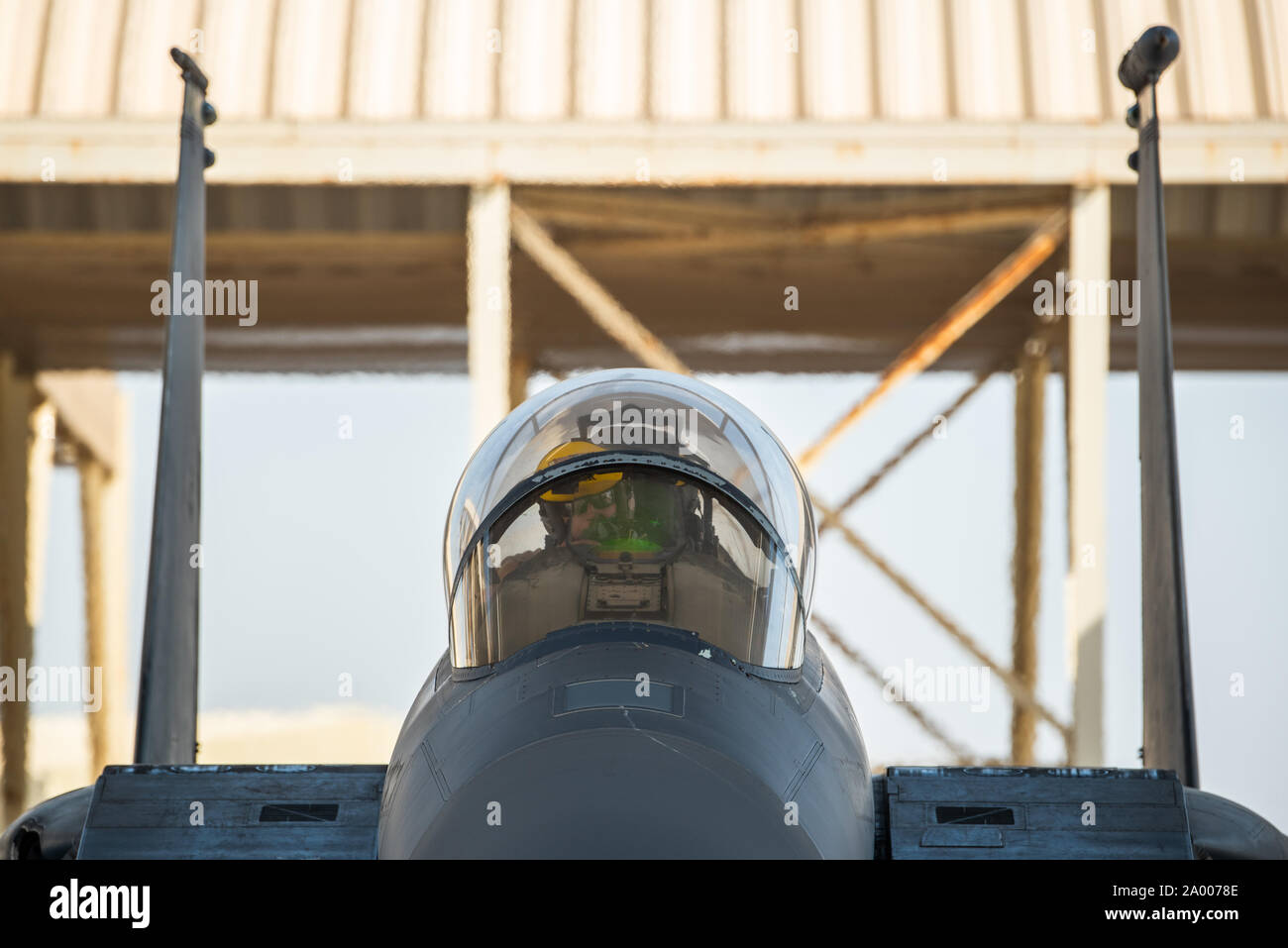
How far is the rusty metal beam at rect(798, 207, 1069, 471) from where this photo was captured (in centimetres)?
1157

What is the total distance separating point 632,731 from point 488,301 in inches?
325

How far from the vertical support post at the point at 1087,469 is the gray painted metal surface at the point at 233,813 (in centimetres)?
753

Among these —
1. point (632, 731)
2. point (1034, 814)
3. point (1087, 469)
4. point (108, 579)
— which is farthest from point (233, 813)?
point (108, 579)

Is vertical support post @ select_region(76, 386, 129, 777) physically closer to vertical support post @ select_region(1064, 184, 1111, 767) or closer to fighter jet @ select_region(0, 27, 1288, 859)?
vertical support post @ select_region(1064, 184, 1111, 767)

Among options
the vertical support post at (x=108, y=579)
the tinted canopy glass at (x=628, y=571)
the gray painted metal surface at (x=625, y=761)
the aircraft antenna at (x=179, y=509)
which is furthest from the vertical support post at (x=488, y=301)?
the vertical support post at (x=108, y=579)

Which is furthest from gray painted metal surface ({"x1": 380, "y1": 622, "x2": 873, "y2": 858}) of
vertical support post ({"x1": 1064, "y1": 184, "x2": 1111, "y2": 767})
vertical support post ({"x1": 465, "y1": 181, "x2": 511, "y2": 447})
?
vertical support post ({"x1": 1064, "y1": 184, "x2": 1111, "y2": 767})

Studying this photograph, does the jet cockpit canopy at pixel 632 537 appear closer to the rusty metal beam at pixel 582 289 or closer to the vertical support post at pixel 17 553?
the rusty metal beam at pixel 582 289

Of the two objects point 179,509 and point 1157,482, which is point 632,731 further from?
point 1157,482

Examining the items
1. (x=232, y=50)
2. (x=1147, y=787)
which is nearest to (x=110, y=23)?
Result: (x=232, y=50)

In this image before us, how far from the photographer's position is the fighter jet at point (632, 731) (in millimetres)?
2953

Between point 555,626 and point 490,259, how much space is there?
7.61 metres

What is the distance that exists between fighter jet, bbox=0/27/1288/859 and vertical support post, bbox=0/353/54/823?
37.7ft

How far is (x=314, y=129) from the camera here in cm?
1129
